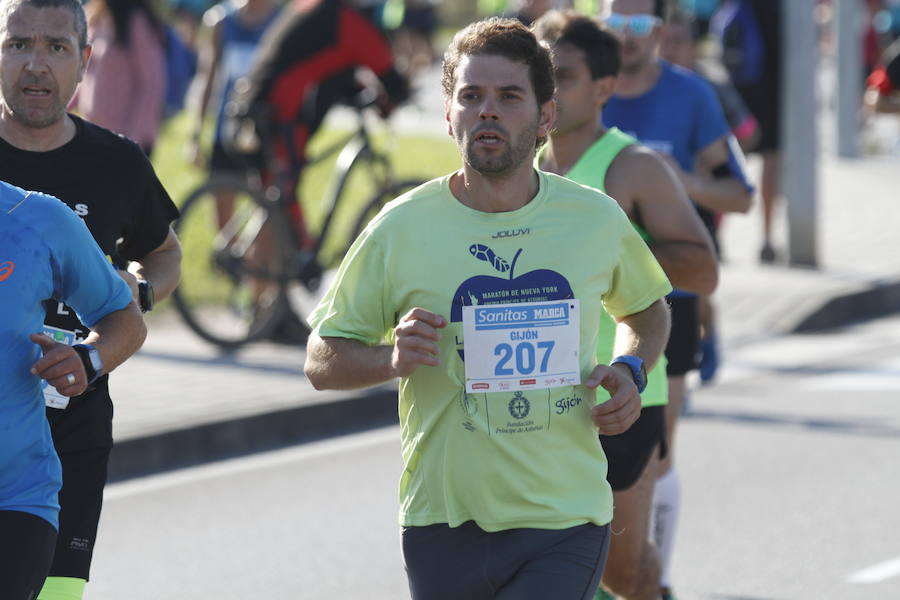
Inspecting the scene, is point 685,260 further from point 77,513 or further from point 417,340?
point 77,513

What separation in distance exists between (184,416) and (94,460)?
14.7 feet

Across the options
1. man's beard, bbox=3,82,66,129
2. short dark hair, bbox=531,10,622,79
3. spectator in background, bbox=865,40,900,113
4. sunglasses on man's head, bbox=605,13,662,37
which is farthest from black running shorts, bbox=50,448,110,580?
spectator in background, bbox=865,40,900,113

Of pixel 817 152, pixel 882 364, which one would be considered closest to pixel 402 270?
pixel 882 364

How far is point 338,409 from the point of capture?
921cm

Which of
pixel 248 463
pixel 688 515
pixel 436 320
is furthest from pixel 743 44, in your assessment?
pixel 436 320

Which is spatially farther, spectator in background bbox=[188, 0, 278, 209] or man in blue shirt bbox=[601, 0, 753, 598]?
spectator in background bbox=[188, 0, 278, 209]

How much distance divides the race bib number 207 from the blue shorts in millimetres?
305

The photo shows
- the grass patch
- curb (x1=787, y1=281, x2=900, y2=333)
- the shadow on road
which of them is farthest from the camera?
the grass patch

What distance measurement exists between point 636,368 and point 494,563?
0.53 meters

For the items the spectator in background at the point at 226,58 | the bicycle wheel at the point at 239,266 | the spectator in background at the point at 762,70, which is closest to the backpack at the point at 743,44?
the spectator in background at the point at 762,70

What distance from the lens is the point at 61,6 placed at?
13.9ft

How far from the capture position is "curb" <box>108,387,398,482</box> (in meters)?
8.21

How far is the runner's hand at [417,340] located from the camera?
11.8ft

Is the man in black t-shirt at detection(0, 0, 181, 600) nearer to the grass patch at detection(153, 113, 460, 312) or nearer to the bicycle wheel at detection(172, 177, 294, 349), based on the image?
the bicycle wheel at detection(172, 177, 294, 349)
